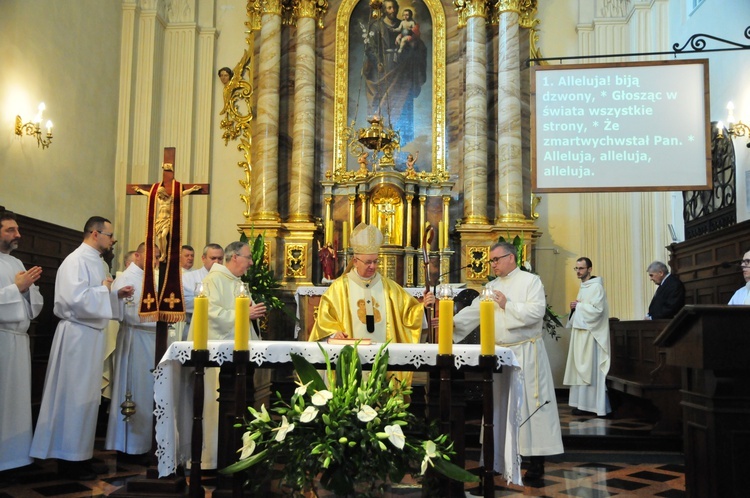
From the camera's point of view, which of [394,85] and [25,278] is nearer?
[25,278]

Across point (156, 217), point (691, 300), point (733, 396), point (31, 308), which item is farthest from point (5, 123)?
point (691, 300)

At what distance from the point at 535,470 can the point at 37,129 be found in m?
6.49

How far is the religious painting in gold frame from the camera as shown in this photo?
11.6 m

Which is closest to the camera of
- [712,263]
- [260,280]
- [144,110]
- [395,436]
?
[395,436]

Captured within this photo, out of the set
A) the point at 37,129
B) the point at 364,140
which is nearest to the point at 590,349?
the point at 364,140

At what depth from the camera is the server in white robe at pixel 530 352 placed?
5742mm

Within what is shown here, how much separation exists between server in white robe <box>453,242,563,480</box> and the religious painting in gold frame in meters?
5.76

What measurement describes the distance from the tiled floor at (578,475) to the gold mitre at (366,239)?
68.9 inches

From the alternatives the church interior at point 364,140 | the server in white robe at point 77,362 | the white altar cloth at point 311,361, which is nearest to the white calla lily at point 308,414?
the white altar cloth at point 311,361

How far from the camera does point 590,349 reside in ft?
29.7

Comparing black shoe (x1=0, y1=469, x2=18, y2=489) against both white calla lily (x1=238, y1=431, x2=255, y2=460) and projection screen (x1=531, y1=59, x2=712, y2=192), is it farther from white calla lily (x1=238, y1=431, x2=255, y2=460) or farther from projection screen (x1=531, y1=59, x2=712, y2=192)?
projection screen (x1=531, y1=59, x2=712, y2=192)

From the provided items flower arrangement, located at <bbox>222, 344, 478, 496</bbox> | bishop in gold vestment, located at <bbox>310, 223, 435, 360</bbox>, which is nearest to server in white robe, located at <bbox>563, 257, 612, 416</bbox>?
bishop in gold vestment, located at <bbox>310, 223, 435, 360</bbox>

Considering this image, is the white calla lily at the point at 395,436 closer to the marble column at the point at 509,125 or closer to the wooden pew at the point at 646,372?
the wooden pew at the point at 646,372

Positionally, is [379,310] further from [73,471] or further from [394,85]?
[394,85]
